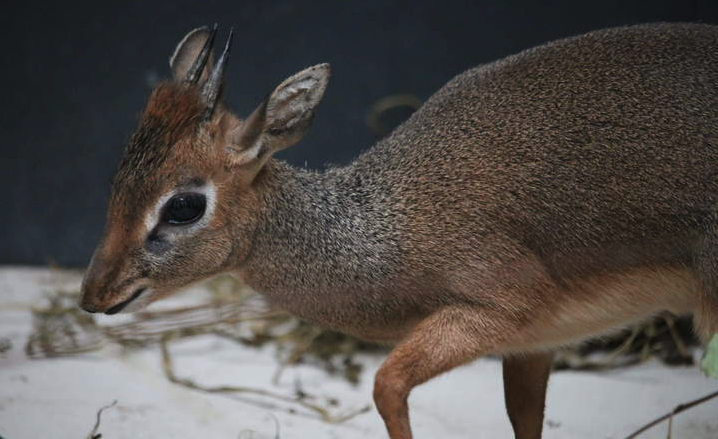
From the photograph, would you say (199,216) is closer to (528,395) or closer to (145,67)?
(528,395)

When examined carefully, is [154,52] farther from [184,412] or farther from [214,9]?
[184,412]

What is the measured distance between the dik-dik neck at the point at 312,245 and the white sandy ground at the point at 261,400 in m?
0.80

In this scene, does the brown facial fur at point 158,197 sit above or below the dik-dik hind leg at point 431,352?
above

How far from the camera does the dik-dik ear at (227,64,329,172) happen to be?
2.44 m

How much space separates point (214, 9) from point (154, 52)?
0.41 m

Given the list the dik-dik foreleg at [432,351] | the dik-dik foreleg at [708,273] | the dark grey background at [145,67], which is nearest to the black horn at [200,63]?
the dik-dik foreleg at [432,351]

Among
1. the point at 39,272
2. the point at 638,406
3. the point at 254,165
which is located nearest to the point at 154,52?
the point at 39,272

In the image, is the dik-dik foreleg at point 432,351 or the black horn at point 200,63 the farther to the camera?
the black horn at point 200,63

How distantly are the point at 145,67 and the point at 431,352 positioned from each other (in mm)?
2936

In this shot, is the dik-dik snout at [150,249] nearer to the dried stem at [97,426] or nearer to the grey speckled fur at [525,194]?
the grey speckled fur at [525,194]

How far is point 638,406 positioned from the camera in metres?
3.36

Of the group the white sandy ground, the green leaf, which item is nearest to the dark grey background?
the white sandy ground

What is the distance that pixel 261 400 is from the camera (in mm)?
3527

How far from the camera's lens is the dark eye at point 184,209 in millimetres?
2416
